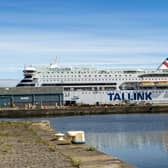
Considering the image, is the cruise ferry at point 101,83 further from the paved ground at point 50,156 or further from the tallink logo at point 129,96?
the paved ground at point 50,156

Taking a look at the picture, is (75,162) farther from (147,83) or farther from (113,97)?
(147,83)

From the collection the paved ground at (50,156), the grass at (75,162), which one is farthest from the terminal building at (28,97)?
the grass at (75,162)

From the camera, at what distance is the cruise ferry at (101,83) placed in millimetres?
88625

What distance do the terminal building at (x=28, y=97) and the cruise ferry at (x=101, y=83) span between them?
241cm

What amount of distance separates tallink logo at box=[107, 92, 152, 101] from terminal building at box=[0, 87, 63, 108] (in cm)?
859

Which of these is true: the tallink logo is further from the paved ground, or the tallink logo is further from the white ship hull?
the paved ground

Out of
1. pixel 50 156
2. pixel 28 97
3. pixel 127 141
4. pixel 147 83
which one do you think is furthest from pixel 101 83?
pixel 50 156

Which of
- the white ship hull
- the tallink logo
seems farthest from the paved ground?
the tallink logo

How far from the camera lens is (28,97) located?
281ft

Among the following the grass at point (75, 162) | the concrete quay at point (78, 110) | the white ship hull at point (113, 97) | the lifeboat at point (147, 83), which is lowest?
the grass at point (75, 162)

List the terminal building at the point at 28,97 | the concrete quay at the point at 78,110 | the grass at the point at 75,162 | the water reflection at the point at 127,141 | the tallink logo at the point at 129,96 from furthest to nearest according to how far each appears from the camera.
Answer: the tallink logo at the point at 129,96 → the terminal building at the point at 28,97 → the concrete quay at the point at 78,110 → the water reflection at the point at 127,141 → the grass at the point at 75,162

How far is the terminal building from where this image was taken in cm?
8494

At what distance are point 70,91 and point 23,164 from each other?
3007 inches

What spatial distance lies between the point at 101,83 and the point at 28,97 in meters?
12.8
